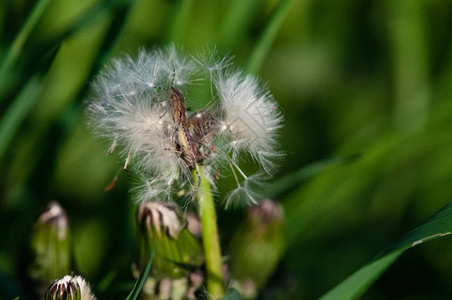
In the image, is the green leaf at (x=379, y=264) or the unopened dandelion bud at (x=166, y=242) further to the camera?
the unopened dandelion bud at (x=166, y=242)

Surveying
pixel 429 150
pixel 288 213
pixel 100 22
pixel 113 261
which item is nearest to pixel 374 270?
pixel 288 213

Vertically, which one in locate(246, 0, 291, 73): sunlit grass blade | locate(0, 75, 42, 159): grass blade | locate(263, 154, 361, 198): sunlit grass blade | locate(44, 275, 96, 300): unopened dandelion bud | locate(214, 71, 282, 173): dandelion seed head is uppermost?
locate(0, 75, 42, 159): grass blade

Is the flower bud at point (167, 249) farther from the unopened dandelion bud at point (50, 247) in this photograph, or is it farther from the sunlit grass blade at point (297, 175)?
the sunlit grass blade at point (297, 175)

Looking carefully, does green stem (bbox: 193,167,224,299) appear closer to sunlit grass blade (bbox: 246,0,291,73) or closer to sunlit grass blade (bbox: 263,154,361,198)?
sunlit grass blade (bbox: 263,154,361,198)

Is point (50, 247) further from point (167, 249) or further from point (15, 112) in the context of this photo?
point (15, 112)

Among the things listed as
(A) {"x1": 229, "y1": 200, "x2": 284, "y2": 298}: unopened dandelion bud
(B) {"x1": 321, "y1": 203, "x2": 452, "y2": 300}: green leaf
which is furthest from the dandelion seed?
(B) {"x1": 321, "y1": 203, "x2": 452, "y2": 300}: green leaf

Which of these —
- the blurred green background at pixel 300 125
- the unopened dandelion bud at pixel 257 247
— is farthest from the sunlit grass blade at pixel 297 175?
the unopened dandelion bud at pixel 257 247
